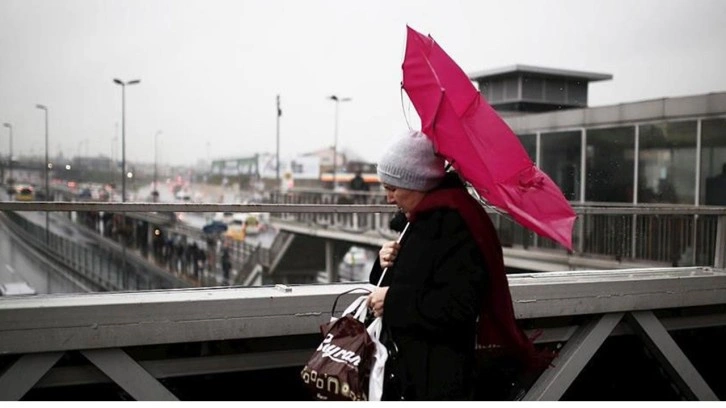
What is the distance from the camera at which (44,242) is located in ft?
66.4

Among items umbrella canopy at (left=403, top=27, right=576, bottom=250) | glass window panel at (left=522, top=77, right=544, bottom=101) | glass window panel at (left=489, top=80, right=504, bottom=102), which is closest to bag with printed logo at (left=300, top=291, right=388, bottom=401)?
umbrella canopy at (left=403, top=27, right=576, bottom=250)

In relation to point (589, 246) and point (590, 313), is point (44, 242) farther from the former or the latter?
point (590, 313)

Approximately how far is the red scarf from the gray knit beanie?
0.05m

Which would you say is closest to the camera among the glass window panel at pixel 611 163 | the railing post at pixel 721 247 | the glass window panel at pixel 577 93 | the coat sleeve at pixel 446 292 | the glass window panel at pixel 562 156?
the coat sleeve at pixel 446 292

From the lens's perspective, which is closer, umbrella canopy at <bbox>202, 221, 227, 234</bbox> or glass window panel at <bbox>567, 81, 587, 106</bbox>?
glass window panel at <bbox>567, 81, 587, 106</bbox>

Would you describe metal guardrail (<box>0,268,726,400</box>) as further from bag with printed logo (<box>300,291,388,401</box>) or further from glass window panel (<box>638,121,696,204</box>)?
glass window panel (<box>638,121,696,204</box>)

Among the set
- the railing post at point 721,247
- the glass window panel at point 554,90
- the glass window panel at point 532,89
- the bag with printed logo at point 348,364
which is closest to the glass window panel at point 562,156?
the glass window panel at point 554,90

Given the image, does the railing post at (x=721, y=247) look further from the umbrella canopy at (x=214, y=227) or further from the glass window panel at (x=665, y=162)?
the umbrella canopy at (x=214, y=227)

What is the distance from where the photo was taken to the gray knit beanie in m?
2.17

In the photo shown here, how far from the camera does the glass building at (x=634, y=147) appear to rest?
13.8 meters

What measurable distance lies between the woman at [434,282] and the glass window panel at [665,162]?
13350mm

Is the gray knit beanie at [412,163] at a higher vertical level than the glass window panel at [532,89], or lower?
lower

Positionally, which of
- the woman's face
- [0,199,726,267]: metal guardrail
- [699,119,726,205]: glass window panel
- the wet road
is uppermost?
[699,119,726,205]: glass window panel

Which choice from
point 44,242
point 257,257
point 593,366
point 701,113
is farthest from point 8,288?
point 593,366
